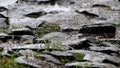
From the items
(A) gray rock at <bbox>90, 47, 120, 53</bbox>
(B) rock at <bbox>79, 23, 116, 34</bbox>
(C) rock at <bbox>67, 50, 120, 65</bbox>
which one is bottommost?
(C) rock at <bbox>67, 50, 120, 65</bbox>

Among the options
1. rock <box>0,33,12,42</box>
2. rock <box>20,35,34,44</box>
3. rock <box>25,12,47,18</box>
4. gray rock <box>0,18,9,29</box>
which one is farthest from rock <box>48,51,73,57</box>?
rock <box>25,12,47,18</box>

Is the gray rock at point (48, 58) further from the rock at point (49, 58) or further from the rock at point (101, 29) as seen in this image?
the rock at point (101, 29)

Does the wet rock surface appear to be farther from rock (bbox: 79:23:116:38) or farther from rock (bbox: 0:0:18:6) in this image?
rock (bbox: 0:0:18:6)

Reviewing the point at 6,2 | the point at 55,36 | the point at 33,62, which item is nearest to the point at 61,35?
the point at 55,36

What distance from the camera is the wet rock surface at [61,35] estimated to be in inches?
231

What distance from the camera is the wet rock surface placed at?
5.88 meters

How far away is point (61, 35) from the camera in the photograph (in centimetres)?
787

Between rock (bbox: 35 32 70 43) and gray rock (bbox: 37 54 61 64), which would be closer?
gray rock (bbox: 37 54 61 64)

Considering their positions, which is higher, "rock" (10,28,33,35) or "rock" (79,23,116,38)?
"rock" (79,23,116,38)

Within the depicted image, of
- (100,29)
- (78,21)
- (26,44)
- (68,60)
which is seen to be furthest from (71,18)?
(68,60)

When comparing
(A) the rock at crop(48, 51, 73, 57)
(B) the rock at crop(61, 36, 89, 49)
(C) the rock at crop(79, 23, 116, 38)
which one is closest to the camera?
(A) the rock at crop(48, 51, 73, 57)

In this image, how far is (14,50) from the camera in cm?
663

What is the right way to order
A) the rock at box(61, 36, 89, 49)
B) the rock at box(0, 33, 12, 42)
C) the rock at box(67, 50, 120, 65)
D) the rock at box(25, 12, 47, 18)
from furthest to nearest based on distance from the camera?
the rock at box(25, 12, 47, 18) < the rock at box(0, 33, 12, 42) < the rock at box(61, 36, 89, 49) < the rock at box(67, 50, 120, 65)

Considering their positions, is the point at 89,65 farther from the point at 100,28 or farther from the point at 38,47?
the point at 100,28
